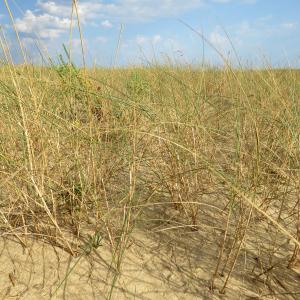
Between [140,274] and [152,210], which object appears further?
[152,210]

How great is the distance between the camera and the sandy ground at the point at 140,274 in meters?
1.13

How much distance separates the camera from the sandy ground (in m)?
1.13

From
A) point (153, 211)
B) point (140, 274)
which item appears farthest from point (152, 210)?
point (140, 274)

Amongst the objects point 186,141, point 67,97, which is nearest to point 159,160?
point 186,141

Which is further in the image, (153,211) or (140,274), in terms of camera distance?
(153,211)

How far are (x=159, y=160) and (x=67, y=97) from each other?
0.61 meters

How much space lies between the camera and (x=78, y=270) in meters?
1.20

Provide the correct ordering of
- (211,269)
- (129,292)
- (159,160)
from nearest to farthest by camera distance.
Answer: (129,292)
(211,269)
(159,160)

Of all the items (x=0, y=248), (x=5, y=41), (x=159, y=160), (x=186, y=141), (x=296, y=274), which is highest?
(x=5, y=41)

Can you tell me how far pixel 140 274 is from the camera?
1.20m

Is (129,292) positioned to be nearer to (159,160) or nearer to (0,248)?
(0,248)

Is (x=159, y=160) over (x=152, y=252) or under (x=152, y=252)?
over

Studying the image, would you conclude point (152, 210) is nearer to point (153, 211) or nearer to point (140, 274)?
point (153, 211)

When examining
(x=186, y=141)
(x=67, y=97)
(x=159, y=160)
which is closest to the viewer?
(x=186, y=141)
